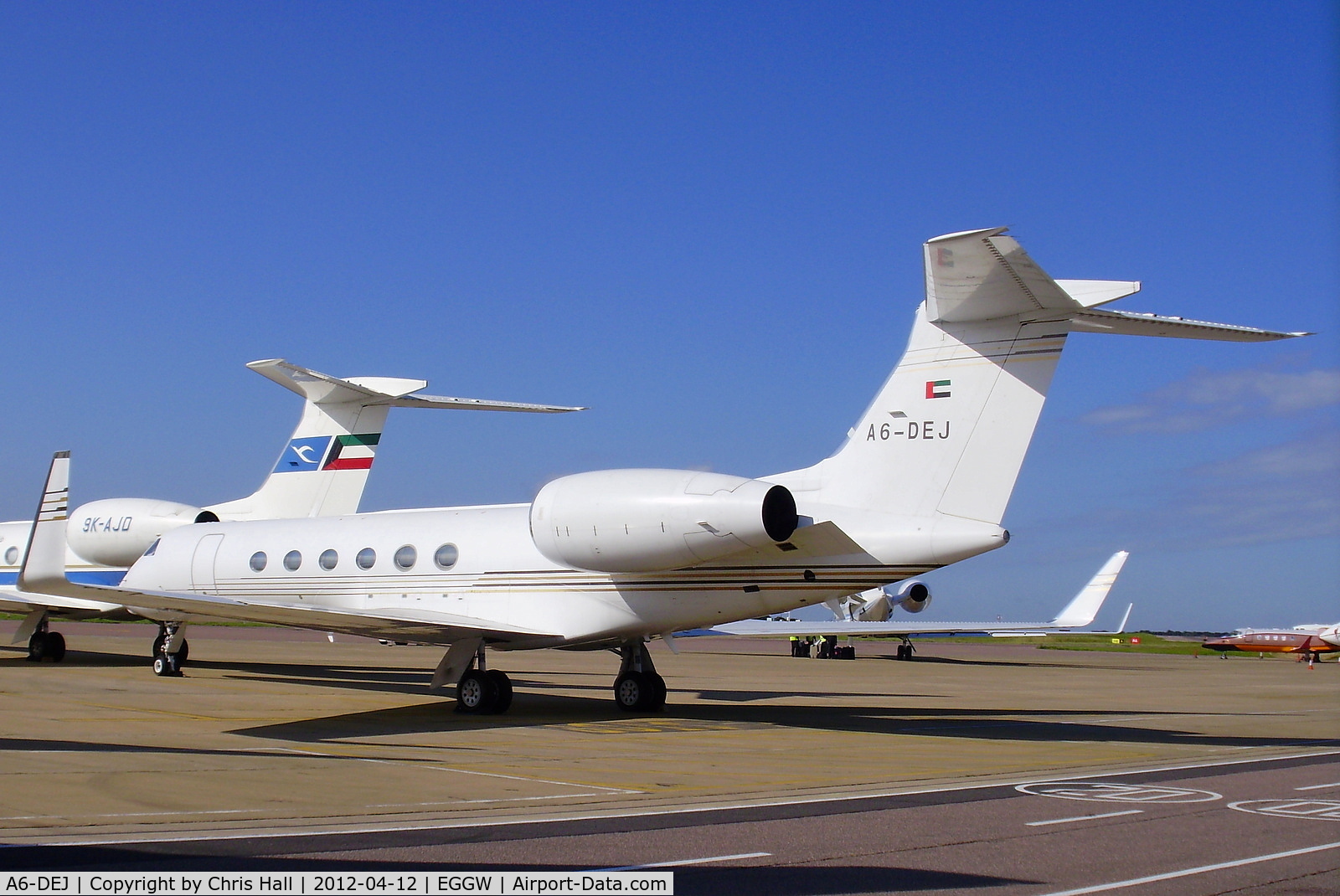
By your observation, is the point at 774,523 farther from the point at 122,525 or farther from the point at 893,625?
the point at 122,525

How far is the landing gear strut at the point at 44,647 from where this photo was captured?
2370 cm

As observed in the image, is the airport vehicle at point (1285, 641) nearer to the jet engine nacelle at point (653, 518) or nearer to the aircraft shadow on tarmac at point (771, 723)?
the aircraft shadow on tarmac at point (771, 723)

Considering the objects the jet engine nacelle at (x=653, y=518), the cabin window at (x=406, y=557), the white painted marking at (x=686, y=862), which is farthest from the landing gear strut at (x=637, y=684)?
the white painted marking at (x=686, y=862)

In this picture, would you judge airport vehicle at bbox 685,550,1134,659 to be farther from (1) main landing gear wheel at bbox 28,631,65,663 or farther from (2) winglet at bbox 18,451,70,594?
(1) main landing gear wheel at bbox 28,631,65,663

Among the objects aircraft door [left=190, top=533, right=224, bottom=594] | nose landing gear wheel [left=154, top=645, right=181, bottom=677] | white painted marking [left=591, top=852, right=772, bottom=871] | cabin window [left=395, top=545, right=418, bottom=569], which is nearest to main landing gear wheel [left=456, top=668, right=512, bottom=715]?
cabin window [left=395, top=545, right=418, bottom=569]

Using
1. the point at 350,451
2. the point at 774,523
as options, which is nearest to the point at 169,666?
the point at 350,451

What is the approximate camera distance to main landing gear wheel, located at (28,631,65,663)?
23703 mm

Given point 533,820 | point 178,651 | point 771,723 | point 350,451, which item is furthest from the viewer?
point 350,451

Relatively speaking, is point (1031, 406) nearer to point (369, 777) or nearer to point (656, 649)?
point (369, 777)

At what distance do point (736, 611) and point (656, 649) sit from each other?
28974 mm

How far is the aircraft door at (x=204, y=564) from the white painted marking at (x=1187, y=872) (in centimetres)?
1635

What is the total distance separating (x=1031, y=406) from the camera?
12648 millimetres

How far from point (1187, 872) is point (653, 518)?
7902 mm

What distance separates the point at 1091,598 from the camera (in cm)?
2703
